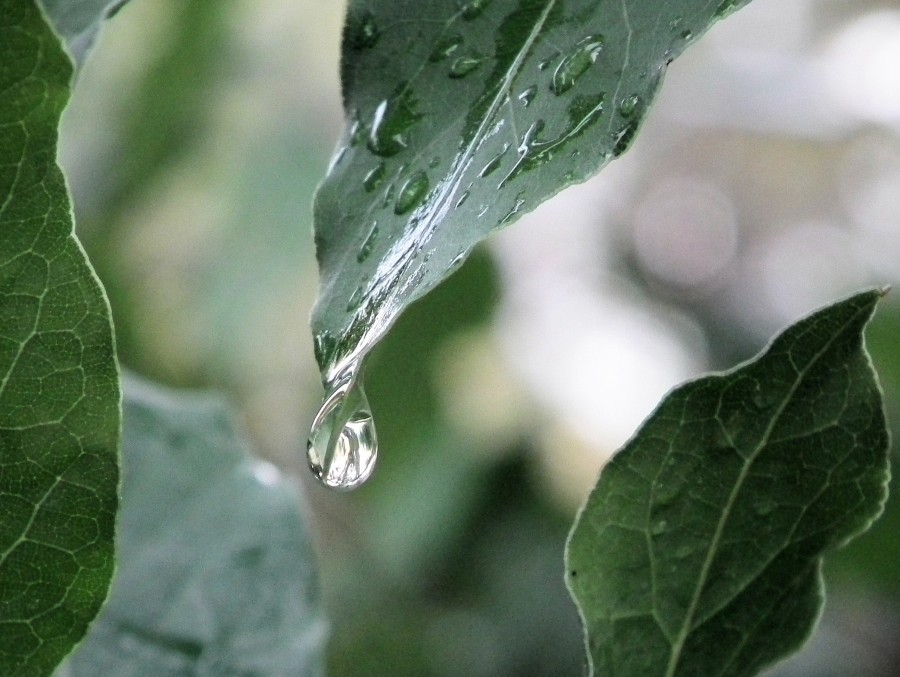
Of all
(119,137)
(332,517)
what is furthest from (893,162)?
(119,137)

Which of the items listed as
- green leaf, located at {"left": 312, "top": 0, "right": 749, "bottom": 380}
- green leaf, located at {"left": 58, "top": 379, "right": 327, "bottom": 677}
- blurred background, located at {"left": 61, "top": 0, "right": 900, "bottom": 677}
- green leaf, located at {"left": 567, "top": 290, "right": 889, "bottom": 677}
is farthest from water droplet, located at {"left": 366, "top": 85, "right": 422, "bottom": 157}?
blurred background, located at {"left": 61, "top": 0, "right": 900, "bottom": 677}

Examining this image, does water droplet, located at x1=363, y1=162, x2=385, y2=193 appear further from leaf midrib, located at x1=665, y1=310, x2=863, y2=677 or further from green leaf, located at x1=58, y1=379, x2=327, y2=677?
green leaf, located at x1=58, y1=379, x2=327, y2=677

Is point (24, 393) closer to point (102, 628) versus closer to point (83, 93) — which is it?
point (102, 628)

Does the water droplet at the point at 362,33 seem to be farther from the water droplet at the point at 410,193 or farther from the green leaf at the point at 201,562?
the green leaf at the point at 201,562

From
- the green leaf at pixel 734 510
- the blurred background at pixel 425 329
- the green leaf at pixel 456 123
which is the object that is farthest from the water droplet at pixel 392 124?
the blurred background at pixel 425 329

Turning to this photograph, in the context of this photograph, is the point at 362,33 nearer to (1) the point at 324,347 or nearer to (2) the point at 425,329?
(1) the point at 324,347

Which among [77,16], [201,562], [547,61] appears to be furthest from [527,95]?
[201,562]
